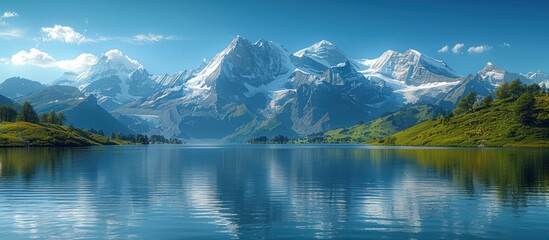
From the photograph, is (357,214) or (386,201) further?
(386,201)

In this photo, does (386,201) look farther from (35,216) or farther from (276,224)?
(35,216)

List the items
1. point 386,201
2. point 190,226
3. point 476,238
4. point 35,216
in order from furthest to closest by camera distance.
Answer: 1. point 386,201
2. point 35,216
3. point 190,226
4. point 476,238

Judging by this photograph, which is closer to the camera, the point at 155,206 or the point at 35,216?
the point at 35,216

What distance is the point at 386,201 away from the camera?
63500 millimetres

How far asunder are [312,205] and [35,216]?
103 ft

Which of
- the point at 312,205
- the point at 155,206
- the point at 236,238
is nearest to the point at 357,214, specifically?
the point at 312,205

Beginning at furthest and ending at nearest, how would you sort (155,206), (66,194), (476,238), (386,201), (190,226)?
(66,194) < (386,201) < (155,206) < (190,226) < (476,238)

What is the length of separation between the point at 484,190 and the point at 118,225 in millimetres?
53041

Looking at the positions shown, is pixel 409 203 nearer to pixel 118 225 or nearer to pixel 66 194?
pixel 118 225

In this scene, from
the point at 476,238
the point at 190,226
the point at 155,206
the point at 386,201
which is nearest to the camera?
the point at 476,238

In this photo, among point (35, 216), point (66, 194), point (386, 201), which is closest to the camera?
point (35, 216)

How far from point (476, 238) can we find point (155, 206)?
36.4 meters

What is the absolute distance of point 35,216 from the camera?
52.0 m

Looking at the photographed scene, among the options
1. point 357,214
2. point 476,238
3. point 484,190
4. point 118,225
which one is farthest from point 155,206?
point 484,190
